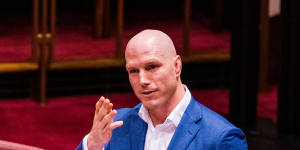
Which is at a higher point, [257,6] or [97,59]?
[257,6]

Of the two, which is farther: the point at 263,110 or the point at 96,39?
the point at 96,39

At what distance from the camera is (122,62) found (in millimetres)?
4859

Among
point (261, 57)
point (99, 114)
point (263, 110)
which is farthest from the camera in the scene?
point (261, 57)

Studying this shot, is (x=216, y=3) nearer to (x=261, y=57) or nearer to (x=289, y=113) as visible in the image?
(x=261, y=57)

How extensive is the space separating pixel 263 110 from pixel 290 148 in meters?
0.91

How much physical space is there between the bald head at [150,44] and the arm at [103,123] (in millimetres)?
147

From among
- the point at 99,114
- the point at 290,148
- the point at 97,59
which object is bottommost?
the point at 290,148

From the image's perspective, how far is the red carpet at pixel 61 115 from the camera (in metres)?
4.05

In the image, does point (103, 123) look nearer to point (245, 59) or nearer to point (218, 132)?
point (218, 132)

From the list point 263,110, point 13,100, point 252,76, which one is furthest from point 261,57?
point 13,100

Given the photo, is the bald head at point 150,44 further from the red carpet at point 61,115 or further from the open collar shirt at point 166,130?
the red carpet at point 61,115

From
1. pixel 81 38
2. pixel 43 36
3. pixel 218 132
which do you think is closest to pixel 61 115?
pixel 43 36

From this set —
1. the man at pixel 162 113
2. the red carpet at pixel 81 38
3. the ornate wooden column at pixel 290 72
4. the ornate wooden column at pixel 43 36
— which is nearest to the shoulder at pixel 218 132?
the man at pixel 162 113

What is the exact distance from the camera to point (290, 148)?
3.74m
